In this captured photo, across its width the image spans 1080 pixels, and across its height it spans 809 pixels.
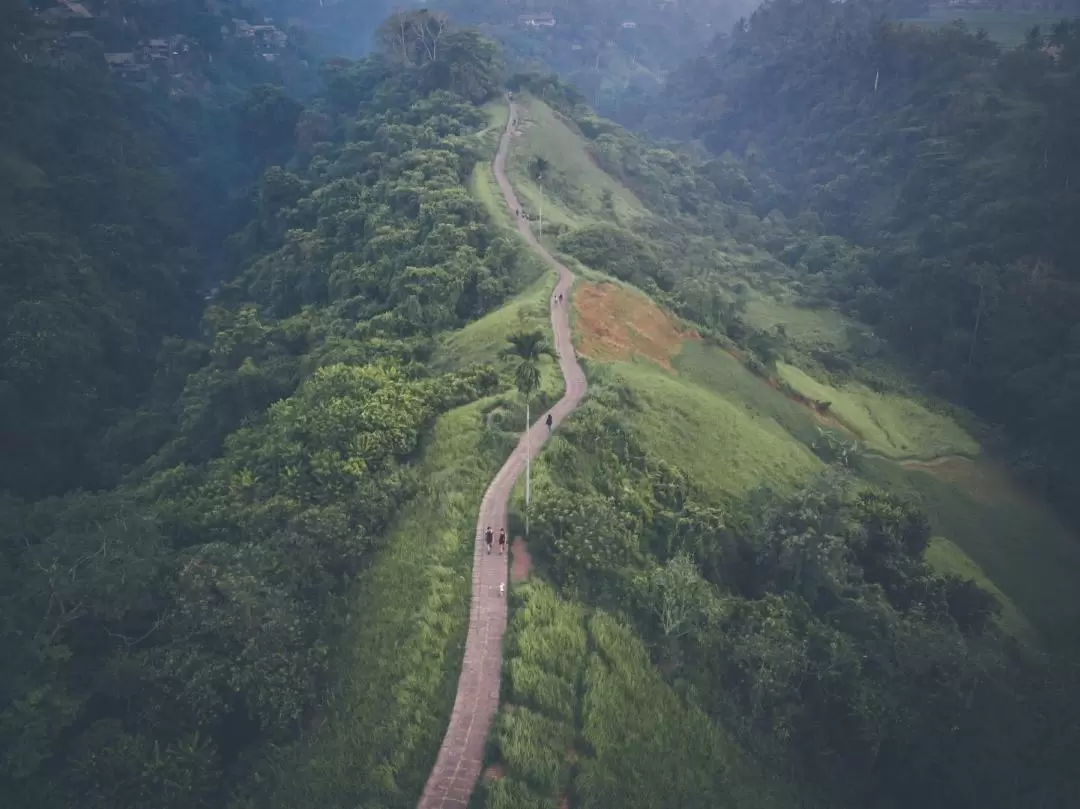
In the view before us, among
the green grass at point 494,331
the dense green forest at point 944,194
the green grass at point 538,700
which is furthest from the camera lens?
the dense green forest at point 944,194

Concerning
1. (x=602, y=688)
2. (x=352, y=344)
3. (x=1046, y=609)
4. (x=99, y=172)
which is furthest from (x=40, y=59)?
Result: (x=1046, y=609)

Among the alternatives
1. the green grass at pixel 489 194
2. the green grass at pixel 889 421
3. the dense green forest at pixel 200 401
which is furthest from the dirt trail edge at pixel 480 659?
the green grass at pixel 489 194

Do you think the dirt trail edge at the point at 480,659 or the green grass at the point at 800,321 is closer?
the dirt trail edge at the point at 480,659

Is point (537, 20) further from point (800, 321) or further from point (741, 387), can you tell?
point (741, 387)

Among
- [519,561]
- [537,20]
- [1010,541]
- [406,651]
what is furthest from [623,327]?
[537,20]

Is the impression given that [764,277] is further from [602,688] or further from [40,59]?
[40,59]

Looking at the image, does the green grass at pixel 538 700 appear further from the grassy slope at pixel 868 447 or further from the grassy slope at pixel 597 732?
the grassy slope at pixel 868 447

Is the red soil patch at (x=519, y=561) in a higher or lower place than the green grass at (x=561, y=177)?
lower

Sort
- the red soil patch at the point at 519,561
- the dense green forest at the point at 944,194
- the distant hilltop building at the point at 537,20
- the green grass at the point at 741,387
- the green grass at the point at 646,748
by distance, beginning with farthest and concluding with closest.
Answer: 1. the distant hilltop building at the point at 537,20
2. the dense green forest at the point at 944,194
3. the green grass at the point at 741,387
4. the red soil patch at the point at 519,561
5. the green grass at the point at 646,748

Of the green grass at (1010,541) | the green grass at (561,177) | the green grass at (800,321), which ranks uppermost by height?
the green grass at (561,177)
